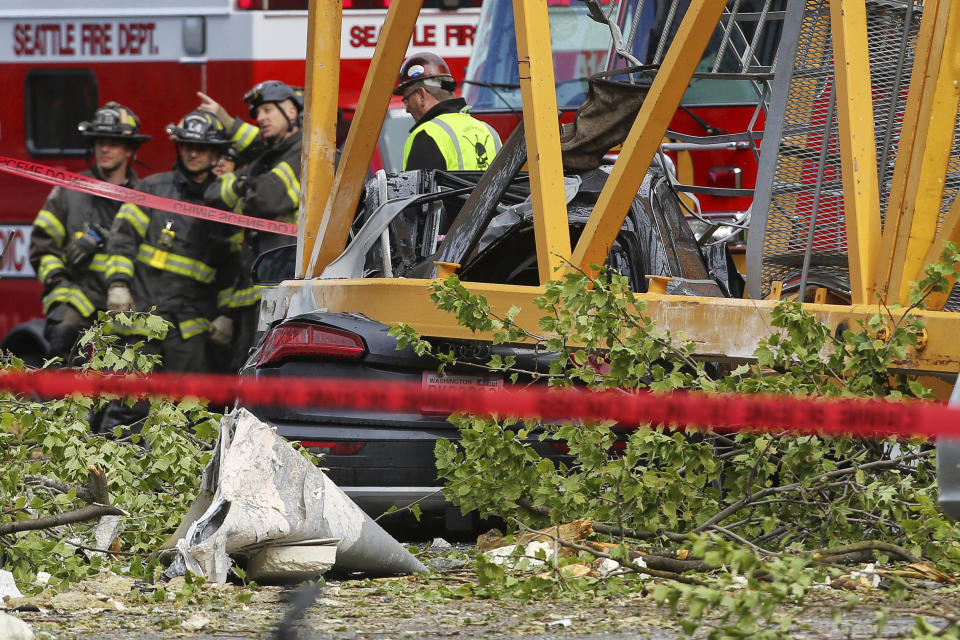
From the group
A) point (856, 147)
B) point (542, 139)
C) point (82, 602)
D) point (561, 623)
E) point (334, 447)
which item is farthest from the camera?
point (334, 447)

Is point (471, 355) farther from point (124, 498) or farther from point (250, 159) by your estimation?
point (250, 159)

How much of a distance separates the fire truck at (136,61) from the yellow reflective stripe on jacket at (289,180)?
146cm

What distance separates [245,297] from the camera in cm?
1112

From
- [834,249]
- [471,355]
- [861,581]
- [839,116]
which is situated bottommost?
[861,581]

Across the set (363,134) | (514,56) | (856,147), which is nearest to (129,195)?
(514,56)

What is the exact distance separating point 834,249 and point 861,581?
5.28 feet

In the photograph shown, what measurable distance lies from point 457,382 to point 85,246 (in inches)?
245

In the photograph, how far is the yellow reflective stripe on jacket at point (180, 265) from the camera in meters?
11.2

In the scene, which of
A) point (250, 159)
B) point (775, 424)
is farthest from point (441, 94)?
point (775, 424)

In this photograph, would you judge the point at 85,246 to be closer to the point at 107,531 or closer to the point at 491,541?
the point at 107,531

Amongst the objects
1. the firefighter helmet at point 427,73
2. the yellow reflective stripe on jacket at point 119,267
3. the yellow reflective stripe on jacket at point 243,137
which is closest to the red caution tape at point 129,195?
the yellow reflective stripe on jacket at point 119,267

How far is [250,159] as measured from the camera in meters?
11.7

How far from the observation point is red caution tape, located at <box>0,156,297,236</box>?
10820 millimetres

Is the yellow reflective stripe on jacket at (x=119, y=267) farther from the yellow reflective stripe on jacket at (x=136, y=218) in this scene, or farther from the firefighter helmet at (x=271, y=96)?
the firefighter helmet at (x=271, y=96)
